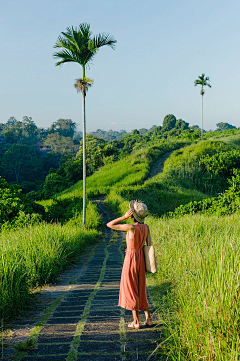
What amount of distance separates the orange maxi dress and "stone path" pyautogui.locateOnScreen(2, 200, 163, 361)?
0.85 feet

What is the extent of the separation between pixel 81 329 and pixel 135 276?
0.77 metres

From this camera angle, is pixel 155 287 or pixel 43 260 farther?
pixel 43 260

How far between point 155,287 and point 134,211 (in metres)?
1.91

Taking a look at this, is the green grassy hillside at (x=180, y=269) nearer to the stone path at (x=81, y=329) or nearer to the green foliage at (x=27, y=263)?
the green foliage at (x=27, y=263)

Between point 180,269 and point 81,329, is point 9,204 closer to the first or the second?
point 180,269

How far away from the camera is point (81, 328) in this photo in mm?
3150

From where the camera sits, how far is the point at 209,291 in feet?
8.46

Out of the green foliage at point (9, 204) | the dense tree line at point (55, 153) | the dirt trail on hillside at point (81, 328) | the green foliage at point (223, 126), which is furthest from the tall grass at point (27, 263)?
the green foliage at point (223, 126)

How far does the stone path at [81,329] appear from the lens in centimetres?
266

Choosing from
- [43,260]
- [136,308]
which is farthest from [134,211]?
[43,260]

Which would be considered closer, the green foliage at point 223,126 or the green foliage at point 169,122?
the green foliage at point 169,122

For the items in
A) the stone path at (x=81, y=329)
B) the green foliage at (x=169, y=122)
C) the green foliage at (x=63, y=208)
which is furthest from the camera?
the green foliage at (x=169, y=122)

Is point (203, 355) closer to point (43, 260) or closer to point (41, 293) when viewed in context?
point (41, 293)

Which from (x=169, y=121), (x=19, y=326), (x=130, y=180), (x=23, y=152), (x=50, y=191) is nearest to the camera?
(x=19, y=326)
